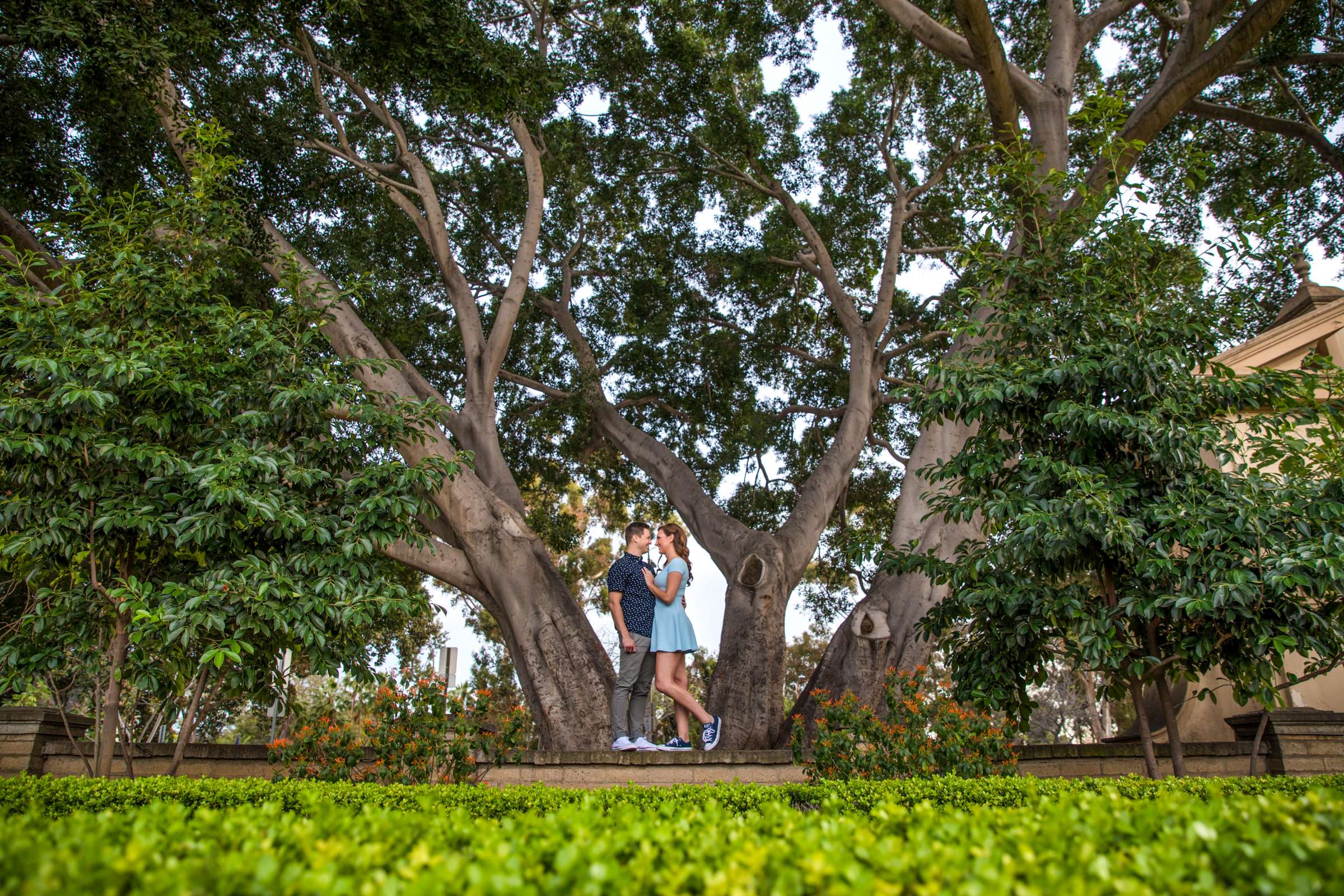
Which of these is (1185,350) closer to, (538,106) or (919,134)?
(538,106)

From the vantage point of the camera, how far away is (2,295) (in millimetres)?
5020

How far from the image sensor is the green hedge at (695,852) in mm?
1574

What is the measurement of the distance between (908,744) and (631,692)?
7.69 feet

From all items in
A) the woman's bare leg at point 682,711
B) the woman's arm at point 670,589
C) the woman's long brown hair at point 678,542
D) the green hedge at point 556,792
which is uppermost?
the woman's long brown hair at point 678,542

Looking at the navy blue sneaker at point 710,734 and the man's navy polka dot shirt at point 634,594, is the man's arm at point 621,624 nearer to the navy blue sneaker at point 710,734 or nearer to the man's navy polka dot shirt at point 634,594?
the man's navy polka dot shirt at point 634,594

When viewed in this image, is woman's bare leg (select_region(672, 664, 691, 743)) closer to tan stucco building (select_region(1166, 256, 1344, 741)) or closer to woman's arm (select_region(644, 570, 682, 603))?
woman's arm (select_region(644, 570, 682, 603))

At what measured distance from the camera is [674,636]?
6.70m

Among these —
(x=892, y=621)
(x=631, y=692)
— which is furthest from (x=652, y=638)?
(x=892, y=621)

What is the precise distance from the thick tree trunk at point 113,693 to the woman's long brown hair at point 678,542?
3.81 metres

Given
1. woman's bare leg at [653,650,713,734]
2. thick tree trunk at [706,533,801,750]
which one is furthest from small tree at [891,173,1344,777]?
thick tree trunk at [706,533,801,750]

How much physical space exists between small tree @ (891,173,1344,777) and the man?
2292 mm

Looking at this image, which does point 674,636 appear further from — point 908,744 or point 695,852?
point 695,852

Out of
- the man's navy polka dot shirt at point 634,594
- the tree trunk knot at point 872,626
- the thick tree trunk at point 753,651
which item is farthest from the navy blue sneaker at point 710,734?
the tree trunk knot at point 872,626

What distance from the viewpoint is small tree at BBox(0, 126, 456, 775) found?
15.5 feet
